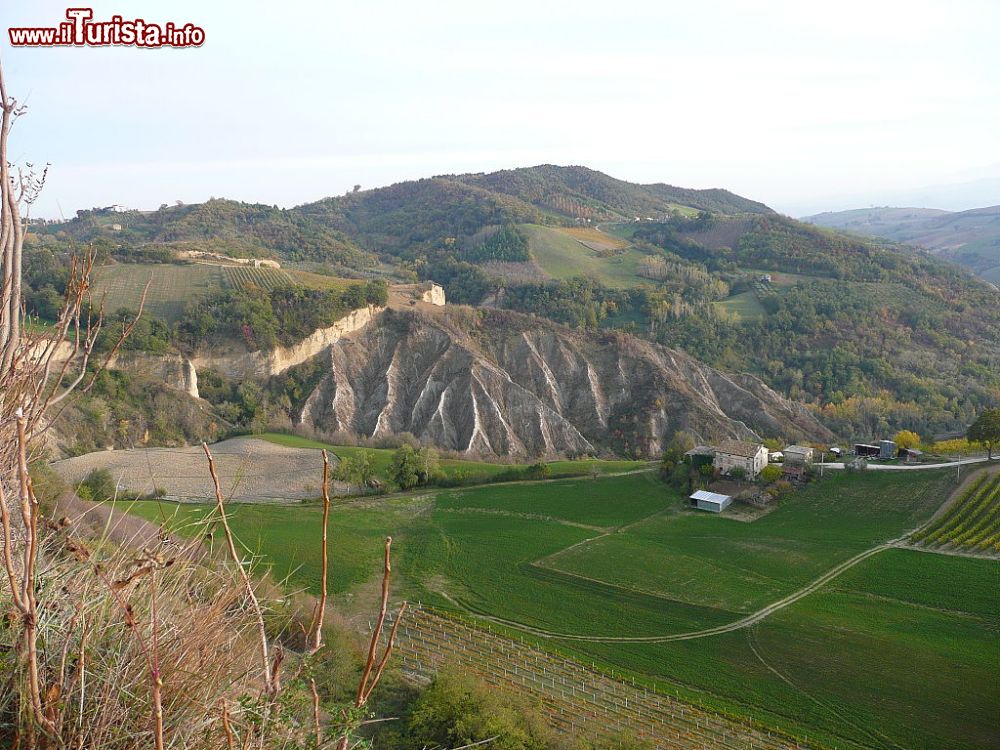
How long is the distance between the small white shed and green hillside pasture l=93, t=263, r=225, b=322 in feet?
123

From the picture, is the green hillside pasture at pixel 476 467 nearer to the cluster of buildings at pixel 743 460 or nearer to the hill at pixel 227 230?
the cluster of buildings at pixel 743 460

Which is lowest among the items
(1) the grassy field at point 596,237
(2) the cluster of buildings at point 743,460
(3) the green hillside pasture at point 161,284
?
(2) the cluster of buildings at point 743,460

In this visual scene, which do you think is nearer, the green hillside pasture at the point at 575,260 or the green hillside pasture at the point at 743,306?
the green hillside pasture at the point at 743,306

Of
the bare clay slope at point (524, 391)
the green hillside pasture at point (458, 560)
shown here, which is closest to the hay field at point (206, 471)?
the green hillside pasture at point (458, 560)

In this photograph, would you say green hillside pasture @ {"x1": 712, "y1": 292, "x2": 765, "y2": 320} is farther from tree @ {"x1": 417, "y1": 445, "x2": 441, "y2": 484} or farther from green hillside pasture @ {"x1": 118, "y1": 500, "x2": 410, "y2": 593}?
green hillside pasture @ {"x1": 118, "y1": 500, "x2": 410, "y2": 593}

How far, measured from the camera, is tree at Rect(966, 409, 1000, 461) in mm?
30750

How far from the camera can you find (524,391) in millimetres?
49438

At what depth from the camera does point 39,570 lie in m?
3.66

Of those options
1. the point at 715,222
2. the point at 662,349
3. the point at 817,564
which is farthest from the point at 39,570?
the point at 715,222

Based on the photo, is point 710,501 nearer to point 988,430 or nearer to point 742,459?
point 742,459

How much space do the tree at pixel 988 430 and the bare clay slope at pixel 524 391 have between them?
15052 mm

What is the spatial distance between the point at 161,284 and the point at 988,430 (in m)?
53.1

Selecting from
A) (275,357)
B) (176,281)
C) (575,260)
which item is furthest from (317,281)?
(575,260)

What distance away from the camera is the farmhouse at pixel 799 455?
33.2 m
